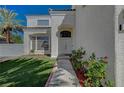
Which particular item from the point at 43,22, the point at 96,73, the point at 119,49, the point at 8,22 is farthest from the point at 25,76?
the point at 8,22

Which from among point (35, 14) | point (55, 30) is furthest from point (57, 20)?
point (35, 14)

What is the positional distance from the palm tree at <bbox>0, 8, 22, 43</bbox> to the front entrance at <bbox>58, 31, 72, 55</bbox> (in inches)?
582

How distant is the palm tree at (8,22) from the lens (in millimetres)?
35250

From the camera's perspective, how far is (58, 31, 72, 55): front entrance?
865 inches

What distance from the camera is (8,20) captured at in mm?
36375

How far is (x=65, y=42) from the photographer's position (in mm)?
22219

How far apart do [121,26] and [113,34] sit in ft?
1.15

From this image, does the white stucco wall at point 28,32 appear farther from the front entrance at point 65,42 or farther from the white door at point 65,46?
the white door at point 65,46

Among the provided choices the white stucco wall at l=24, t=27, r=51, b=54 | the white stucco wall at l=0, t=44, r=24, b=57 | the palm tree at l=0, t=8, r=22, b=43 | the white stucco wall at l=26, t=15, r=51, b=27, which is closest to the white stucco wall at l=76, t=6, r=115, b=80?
the white stucco wall at l=24, t=27, r=51, b=54

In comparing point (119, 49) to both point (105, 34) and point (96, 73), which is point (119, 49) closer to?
point (96, 73)

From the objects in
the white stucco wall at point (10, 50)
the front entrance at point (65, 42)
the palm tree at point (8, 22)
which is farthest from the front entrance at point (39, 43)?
the palm tree at point (8, 22)

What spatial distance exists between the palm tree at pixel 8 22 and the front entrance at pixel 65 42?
48.5ft

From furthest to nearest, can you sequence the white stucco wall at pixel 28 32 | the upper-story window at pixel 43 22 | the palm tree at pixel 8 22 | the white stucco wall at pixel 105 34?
the palm tree at pixel 8 22
the upper-story window at pixel 43 22
the white stucco wall at pixel 28 32
the white stucco wall at pixel 105 34

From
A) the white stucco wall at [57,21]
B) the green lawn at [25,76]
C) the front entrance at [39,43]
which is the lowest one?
the green lawn at [25,76]
